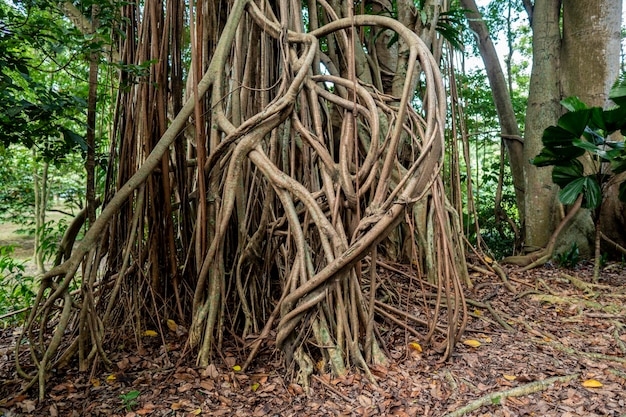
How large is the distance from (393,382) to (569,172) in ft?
7.03

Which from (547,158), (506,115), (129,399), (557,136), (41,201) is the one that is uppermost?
(506,115)

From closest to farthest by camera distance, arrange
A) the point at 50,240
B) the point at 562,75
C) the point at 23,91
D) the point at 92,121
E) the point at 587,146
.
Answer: the point at 23,91 → the point at 92,121 → the point at 587,146 → the point at 50,240 → the point at 562,75

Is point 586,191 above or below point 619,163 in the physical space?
below

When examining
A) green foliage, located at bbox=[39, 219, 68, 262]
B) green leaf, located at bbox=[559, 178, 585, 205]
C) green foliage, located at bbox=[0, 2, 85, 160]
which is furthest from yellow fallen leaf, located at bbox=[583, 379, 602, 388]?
green foliage, located at bbox=[39, 219, 68, 262]

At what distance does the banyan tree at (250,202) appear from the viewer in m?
1.99

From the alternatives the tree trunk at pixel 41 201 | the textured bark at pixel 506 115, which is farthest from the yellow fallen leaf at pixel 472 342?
the tree trunk at pixel 41 201

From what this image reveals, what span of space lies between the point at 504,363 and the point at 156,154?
1928 mm

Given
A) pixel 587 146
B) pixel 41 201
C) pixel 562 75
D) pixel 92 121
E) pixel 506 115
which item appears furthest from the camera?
pixel 41 201

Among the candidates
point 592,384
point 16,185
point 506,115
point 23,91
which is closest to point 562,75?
point 506,115

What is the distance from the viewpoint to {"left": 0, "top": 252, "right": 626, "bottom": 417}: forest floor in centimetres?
180

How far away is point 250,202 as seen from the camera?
2555mm

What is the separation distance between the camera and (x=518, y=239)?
14.0 feet

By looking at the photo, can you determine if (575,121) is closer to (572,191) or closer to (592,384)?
(572,191)

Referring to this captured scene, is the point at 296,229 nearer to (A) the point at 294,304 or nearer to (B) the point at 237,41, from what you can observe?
(A) the point at 294,304
